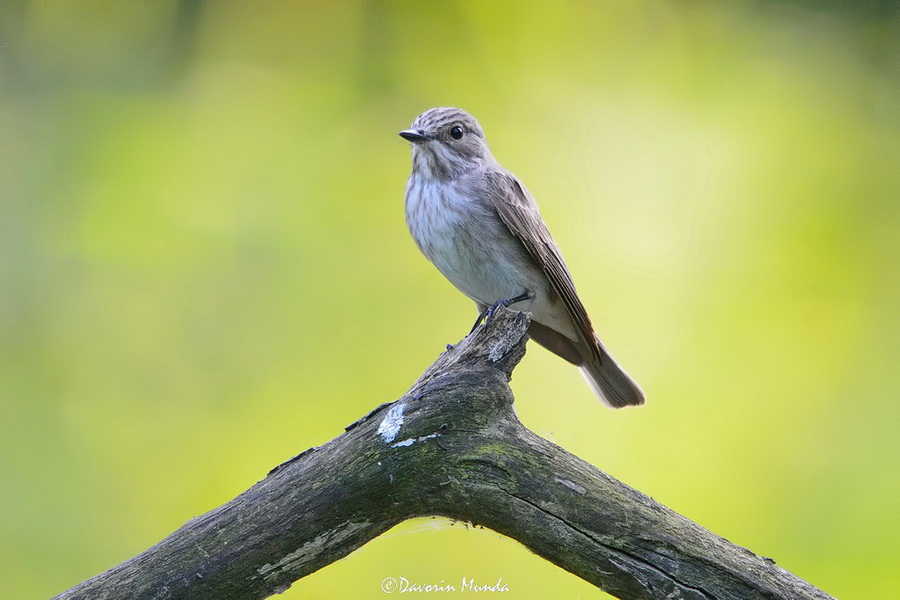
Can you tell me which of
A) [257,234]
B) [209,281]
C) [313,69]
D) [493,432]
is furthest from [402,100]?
[493,432]

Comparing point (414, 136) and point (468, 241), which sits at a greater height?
point (414, 136)

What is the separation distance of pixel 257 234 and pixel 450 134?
114 cm

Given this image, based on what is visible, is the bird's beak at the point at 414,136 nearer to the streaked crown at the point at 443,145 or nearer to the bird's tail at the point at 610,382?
the streaked crown at the point at 443,145

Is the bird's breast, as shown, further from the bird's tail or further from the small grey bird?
the bird's tail

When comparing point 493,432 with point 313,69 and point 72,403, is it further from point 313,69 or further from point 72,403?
point 313,69

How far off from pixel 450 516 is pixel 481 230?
1143 mm

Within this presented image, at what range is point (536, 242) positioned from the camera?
117 inches

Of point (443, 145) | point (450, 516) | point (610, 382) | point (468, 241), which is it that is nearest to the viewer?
point (450, 516)

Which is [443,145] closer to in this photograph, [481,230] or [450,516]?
[481,230]

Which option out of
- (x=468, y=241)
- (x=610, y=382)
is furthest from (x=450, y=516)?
(x=610, y=382)

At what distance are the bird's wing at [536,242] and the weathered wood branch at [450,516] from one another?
1014 millimetres

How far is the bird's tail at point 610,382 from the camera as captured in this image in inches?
125

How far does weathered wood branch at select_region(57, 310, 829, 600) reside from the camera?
192 centimetres

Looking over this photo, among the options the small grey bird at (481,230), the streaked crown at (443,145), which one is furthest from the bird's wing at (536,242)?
the streaked crown at (443,145)
